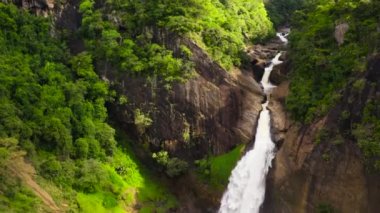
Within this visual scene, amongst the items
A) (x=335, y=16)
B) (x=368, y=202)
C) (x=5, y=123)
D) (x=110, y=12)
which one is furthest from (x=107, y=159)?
(x=335, y=16)

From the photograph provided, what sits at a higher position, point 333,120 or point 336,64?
point 336,64

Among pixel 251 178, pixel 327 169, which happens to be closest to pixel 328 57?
pixel 327 169

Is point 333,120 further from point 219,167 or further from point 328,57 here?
point 219,167

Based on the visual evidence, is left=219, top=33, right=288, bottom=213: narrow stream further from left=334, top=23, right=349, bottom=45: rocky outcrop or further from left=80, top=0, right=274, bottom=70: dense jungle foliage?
left=334, top=23, right=349, bottom=45: rocky outcrop

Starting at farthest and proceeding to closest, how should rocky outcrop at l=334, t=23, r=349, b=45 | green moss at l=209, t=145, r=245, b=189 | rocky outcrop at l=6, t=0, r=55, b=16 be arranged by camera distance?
rocky outcrop at l=6, t=0, r=55, b=16
rocky outcrop at l=334, t=23, r=349, b=45
green moss at l=209, t=145, r=245, b=189

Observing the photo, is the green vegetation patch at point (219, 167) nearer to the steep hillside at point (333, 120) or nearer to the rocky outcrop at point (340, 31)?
the steep hillside at point (333, 120)

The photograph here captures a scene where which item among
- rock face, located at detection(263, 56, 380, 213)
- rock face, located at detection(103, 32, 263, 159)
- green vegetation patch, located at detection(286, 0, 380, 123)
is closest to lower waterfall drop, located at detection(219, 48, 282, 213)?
rock face, located at detection(263, 56, 380, 213)
